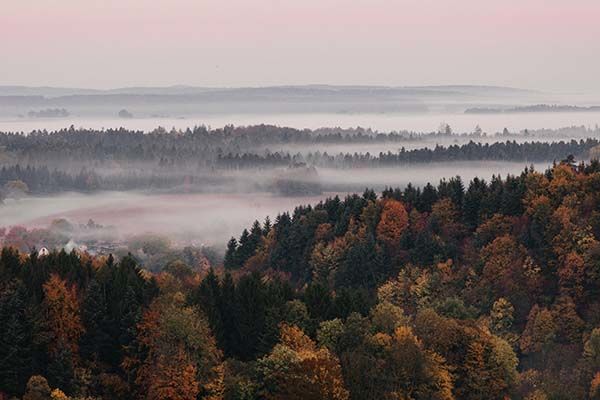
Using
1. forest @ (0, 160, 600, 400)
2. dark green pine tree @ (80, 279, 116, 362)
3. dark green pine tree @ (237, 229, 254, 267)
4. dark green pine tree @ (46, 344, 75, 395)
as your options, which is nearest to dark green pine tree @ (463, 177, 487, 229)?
forest @ (0, 160, 600, 400)

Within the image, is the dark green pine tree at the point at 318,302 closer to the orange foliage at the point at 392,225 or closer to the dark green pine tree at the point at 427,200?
the orange foliage at the point at 392,225

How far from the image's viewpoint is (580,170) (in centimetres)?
14362

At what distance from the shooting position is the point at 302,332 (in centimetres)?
8138

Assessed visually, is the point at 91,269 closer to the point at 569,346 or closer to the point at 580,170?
the point at 569,346

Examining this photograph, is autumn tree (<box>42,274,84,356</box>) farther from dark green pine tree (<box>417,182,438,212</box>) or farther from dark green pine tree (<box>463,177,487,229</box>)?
dark green pine tree (<box>417,182,438,212</box>)

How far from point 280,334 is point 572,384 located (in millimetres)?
28862

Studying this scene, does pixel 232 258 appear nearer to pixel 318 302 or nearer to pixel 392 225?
pixel 392 225

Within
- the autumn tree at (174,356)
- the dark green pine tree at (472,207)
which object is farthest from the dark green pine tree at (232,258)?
the autumn tree at (174,356)

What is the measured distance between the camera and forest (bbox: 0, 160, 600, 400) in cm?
7344

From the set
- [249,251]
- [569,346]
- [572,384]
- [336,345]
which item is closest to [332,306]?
[336,345]

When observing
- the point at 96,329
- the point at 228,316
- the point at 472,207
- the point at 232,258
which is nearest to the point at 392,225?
the point at 472,207

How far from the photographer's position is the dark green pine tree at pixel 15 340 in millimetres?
72312

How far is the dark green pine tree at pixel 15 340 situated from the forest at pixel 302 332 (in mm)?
94

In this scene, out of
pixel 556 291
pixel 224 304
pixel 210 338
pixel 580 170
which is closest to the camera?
pixel 210 338
